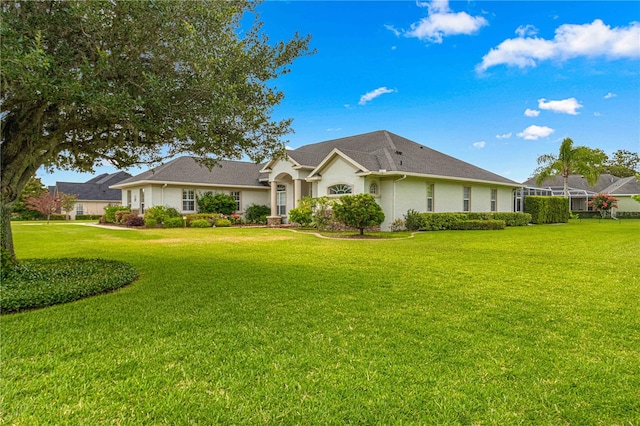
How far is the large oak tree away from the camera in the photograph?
18.0 feet

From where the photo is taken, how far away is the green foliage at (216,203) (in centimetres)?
2652

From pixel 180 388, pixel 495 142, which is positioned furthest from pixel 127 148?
pixel 495 142

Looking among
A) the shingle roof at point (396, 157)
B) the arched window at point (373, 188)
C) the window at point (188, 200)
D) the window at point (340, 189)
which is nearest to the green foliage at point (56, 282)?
the window at point (340, 189)

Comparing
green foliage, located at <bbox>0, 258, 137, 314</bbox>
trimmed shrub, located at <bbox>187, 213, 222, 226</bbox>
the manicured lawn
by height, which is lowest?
the manicured lawn

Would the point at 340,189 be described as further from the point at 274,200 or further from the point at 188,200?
the point at 188,200

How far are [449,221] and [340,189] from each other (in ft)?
22.1

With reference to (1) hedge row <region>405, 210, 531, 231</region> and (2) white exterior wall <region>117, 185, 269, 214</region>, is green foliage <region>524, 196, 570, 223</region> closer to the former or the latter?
(1) hedge row <region>405, 210, 531, 231</region>

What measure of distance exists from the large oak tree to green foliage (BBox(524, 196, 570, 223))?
87.5ft

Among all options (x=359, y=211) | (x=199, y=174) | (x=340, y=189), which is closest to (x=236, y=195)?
(x=199, y=174)

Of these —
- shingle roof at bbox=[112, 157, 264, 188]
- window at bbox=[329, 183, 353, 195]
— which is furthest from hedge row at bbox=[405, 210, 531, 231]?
shingle roof at bbox=[112, 157, 264, 188]

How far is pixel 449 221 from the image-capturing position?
69.5ft

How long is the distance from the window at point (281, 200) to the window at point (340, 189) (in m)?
6.44

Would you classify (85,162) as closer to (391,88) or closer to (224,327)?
(224,327)

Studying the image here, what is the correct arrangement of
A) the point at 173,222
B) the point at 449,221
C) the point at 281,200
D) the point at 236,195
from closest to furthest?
the point at 449,221, the point at 173,222, the point at 281,200, the point at 236,195
